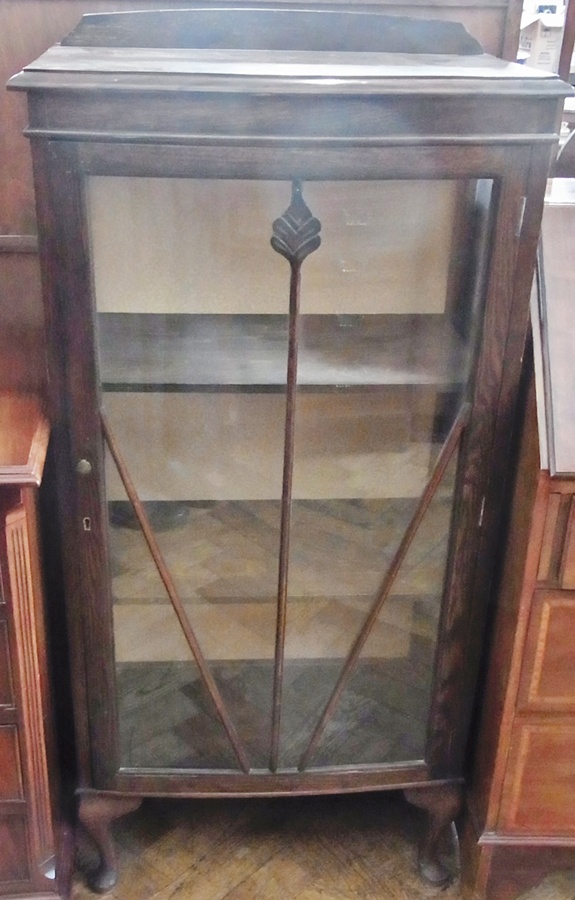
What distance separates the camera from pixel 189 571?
925 millimetres

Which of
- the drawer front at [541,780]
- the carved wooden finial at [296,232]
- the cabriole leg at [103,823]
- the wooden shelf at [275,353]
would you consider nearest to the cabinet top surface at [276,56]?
the carved wooden finial at [296,232]

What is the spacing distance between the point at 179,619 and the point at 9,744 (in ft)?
0.68

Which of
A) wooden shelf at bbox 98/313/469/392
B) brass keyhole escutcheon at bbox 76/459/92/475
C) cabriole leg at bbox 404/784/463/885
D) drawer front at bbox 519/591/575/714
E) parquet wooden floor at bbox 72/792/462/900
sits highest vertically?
wooden shelf at bbox 98/313/469/392

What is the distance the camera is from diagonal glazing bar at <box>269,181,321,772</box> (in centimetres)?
76

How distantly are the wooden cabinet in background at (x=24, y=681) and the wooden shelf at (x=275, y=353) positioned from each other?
0.38 feet

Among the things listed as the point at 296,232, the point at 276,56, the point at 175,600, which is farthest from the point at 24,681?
the point at 276,56

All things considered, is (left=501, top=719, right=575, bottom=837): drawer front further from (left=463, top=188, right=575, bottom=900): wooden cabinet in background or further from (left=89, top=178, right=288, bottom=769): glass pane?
(left=89, top=178, right=288, bottom=769): glass pane

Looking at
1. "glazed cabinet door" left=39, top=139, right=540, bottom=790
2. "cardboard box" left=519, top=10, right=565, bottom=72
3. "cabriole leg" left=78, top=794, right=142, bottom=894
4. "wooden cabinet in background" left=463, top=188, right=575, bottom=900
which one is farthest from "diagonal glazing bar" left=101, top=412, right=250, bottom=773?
"cardboard box" left=519, top=10, right=565, bottom=72

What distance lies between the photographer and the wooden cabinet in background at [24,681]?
797mm

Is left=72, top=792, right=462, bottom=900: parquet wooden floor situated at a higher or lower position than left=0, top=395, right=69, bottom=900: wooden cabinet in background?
lower

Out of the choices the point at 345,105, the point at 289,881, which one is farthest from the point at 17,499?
the point at 289,881

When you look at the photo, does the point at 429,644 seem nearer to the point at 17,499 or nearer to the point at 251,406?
the point at 251,406

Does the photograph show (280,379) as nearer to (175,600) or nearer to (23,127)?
(175,600)

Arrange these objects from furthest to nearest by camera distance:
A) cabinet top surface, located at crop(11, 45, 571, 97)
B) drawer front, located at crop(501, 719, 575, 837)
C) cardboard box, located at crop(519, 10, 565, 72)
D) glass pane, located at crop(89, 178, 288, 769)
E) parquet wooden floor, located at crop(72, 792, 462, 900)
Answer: cardboard box, located at crop(519, 10, 565, 72), parquet wooden floor, located at crop(72, 792, 462, 900), drawer front, located at crop(501, 719, 575, 837), glass pane, located at crop(89, 178, 288, 769), cabinet top surface, located at crop(11, 45, 571, 97)
